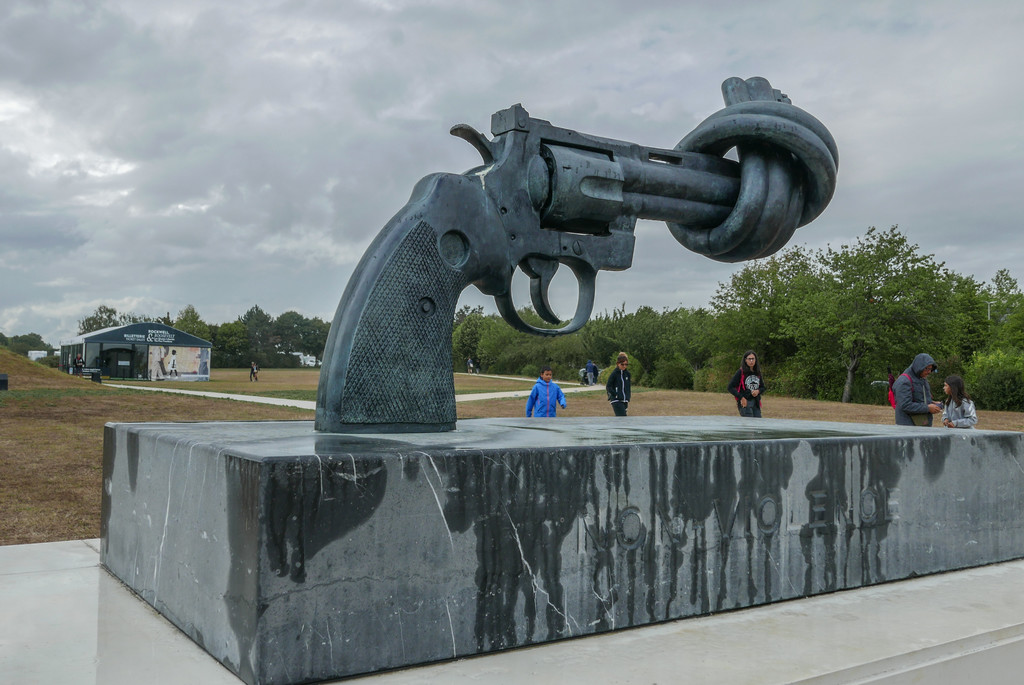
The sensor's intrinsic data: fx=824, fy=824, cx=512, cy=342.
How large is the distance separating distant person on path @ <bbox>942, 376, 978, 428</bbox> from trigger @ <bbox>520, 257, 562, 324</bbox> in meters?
4.78

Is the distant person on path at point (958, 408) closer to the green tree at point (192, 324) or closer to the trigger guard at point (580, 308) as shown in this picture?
the trigger guard at point (580, 308)

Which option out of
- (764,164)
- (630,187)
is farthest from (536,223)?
(764,164)

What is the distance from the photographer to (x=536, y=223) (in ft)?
11.0

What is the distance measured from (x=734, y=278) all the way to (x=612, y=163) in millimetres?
33764

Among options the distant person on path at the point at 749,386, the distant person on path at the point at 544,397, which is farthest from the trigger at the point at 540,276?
the distant person on path at the point at 749,386

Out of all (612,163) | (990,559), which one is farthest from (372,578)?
(990,559)

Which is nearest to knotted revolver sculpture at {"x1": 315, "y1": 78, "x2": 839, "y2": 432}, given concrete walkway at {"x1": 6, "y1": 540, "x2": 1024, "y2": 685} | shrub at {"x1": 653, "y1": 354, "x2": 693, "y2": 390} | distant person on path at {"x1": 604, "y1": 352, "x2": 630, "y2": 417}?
concrete walkway at {"x1": 6, "y1": 540, "x2": 1024, "y2": 685}

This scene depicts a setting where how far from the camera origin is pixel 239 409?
16.8 m

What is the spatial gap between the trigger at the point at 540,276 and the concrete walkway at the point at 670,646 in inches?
55.3

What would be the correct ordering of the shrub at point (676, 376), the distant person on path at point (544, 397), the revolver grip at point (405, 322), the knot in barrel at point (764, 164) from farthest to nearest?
the shrub at point (676, 376)
the distant person on path at point (544, 397)
the knot in barrel at point (764, 164)
the revolver grip at point (405, 322)

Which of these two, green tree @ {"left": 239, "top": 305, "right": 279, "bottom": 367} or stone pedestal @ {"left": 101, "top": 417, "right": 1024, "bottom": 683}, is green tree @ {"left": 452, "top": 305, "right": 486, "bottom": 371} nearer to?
green tree @ {"left": 239, "top": 305, "right": 279, "bottom": 367}

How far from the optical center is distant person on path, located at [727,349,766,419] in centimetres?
883

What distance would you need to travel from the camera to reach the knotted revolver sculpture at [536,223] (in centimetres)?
290

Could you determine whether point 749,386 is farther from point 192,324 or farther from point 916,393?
point 192,324
